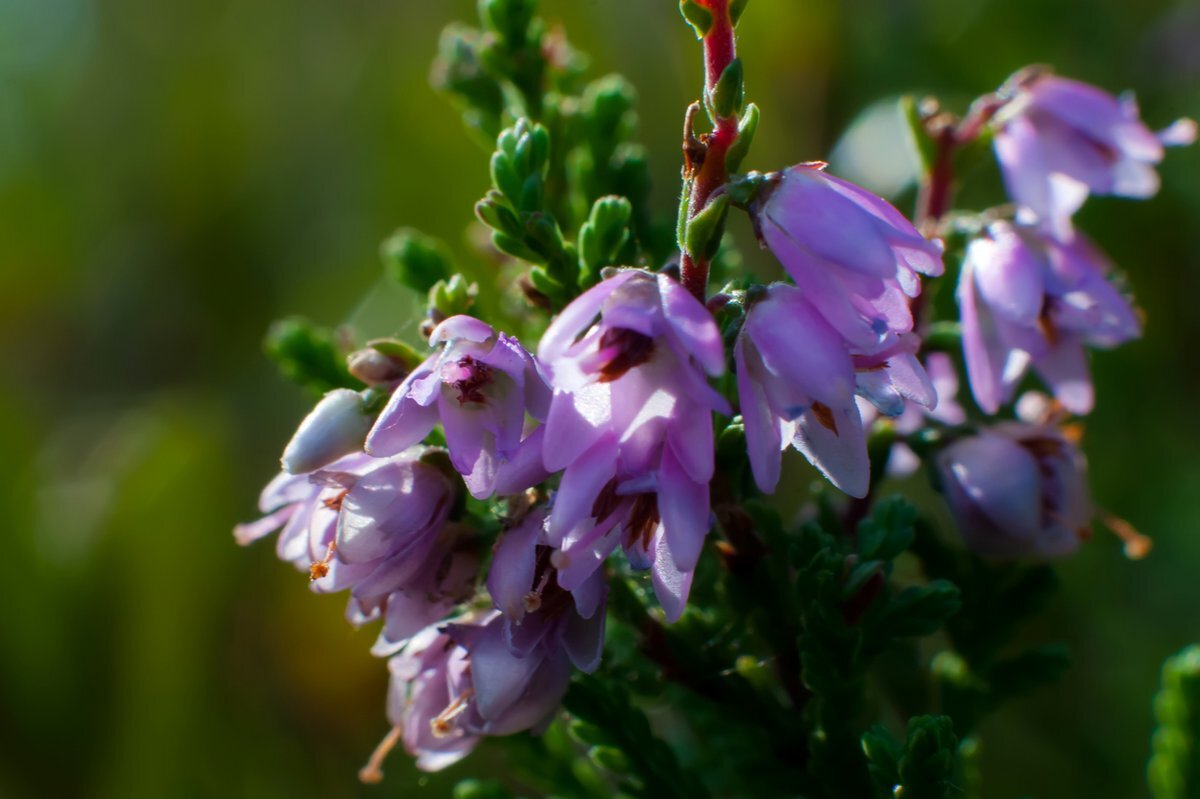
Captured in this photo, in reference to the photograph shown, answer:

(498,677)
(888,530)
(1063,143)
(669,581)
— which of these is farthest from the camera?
(1063,143)

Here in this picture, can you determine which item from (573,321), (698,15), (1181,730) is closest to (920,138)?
(698,15)

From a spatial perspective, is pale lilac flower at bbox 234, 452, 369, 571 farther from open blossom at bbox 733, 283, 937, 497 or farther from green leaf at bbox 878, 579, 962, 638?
green leaf at bbox 878, 579, 962, 638

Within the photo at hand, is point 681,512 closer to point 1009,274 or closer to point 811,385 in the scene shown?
point 811,385

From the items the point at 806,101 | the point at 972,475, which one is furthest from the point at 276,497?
the point at 806,101

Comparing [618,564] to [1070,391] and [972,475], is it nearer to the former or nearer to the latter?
[972,475]

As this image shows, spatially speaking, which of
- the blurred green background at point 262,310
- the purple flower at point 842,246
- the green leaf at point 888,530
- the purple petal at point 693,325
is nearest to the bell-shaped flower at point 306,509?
the purple petal at point 693,325

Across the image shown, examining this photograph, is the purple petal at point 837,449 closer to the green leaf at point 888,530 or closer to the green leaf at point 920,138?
the green leaf at point 888,530
